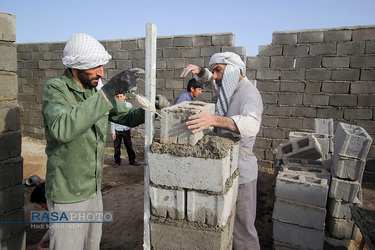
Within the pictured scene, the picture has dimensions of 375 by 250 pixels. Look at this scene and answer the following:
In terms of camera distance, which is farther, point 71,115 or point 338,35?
point 338,35

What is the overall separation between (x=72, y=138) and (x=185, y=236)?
1222mm

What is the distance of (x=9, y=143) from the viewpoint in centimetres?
281

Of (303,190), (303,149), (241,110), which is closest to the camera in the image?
(241,110)

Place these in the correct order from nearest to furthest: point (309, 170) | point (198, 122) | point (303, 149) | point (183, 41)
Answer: point (198, 122)
point (309, 170)
point (303, 149)
point (183, 41)

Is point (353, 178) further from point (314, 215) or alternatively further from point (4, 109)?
point (4, 109)

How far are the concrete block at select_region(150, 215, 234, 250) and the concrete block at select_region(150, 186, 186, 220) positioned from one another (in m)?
0.07

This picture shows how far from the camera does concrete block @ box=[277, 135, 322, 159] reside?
3.98 meters

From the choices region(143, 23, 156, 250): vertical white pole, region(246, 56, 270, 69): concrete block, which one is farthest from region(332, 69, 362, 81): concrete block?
region(143, 23, 156, 250): vertical white pole

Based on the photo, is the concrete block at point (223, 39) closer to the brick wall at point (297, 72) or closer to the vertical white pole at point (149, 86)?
the brick wall at point (297, 72)

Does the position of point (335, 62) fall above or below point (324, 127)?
above

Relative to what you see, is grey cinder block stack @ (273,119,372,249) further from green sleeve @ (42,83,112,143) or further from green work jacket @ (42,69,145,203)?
green sleeve @ (42,83,112,143)

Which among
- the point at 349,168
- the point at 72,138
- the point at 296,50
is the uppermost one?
the point at 296,50

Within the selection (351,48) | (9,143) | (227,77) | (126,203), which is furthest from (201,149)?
(351,48)

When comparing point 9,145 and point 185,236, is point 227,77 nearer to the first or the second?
point 185,236
